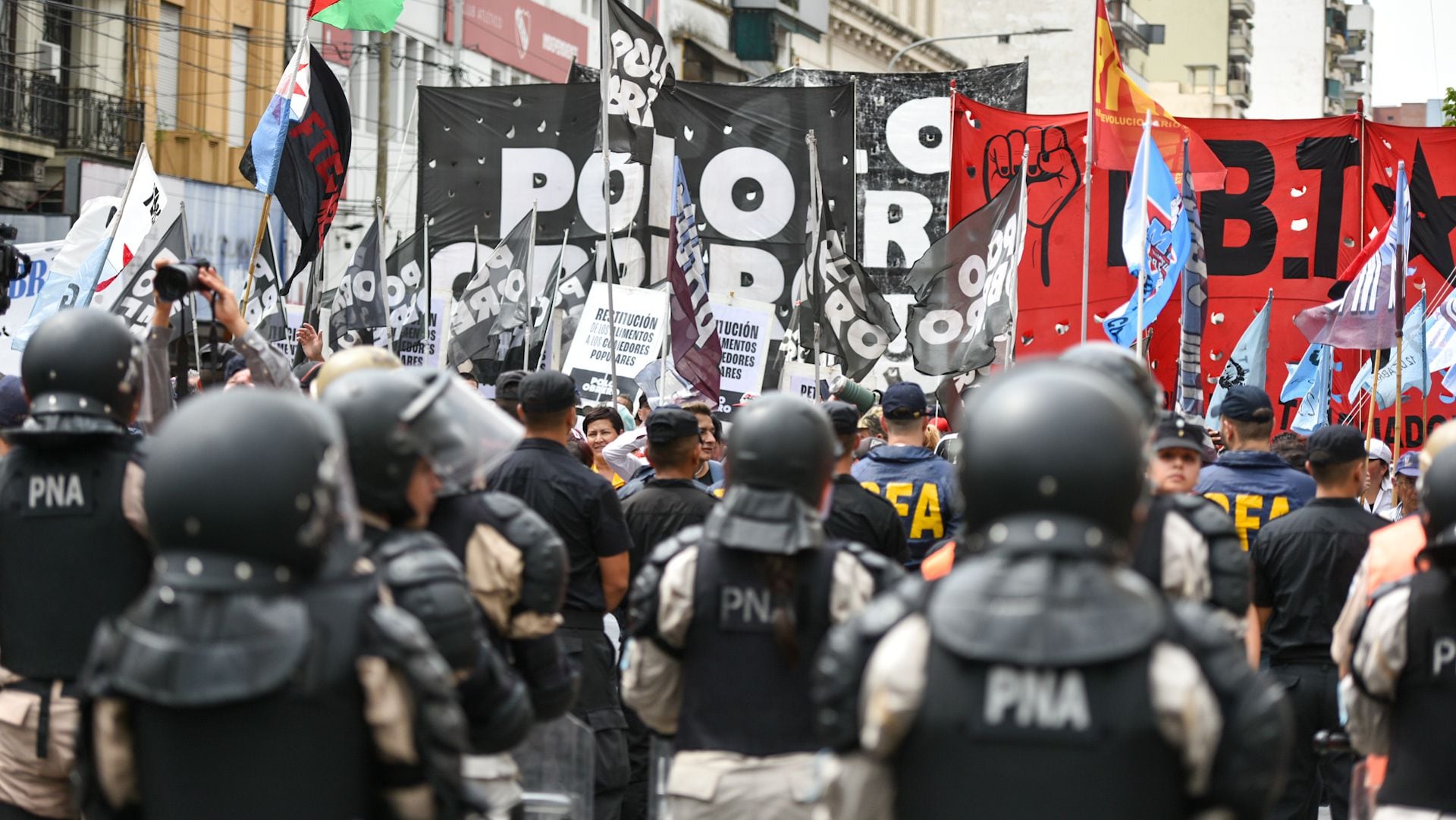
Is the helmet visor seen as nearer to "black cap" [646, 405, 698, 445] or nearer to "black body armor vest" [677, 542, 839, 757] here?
"black body armor vest" [677, 542, 839, 757]

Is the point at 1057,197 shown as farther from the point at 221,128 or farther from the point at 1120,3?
the point at 1120,3

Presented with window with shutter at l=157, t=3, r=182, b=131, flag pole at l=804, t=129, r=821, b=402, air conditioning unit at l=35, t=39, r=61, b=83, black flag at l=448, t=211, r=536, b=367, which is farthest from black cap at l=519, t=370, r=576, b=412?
window with shutter at l=157, t=3, r=182, b=131

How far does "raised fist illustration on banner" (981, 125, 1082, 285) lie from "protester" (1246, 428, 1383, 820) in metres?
9.53

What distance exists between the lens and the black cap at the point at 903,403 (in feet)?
26.4

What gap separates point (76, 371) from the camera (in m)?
5.16

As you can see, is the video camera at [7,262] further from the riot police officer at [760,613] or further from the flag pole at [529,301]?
the flag pole at [529,301]

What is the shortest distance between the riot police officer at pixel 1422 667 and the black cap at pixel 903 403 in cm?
368

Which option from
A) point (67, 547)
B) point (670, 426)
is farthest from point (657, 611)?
point (670, 426)

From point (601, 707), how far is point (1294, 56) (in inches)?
3857

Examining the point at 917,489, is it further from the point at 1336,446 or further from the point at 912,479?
the point at 1336,446

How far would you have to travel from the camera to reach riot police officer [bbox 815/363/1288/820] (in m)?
2.87

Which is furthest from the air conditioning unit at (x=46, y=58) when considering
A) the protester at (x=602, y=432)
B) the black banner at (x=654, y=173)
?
the protester at (x=602, y=432)

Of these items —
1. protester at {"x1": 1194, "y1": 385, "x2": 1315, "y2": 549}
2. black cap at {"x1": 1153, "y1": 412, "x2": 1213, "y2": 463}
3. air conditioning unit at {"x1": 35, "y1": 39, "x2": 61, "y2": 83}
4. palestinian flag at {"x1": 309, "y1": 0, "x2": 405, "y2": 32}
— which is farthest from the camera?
air conditioning unit at {"x1": 35, "y1": 39, "x2": 61, "y2": 83}

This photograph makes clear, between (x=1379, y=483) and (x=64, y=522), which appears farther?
(x=1379, y=483)
